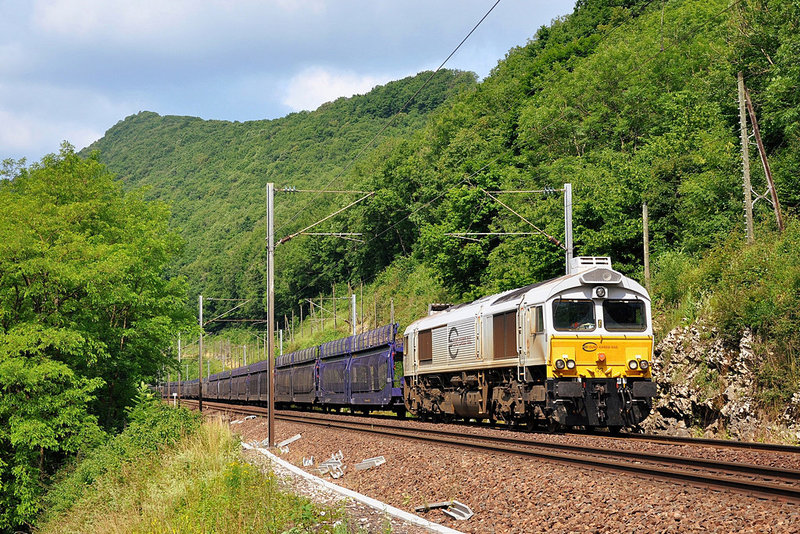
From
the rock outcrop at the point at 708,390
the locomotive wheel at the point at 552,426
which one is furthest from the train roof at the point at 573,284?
the locomotive wheel at the point at 552,426

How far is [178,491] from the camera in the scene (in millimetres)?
14000

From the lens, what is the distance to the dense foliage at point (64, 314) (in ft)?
96.5

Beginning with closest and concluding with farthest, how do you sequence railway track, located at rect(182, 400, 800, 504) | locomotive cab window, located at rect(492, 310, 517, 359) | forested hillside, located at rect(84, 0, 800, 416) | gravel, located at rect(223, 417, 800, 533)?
gravel, located at rect(223, 417, 800, 533), railway track, located at rect(182, 400, 800, 504), locomotive cab window, located at rect(492, 310, 517, 359), forested hillside, located at rect(84, 0, 800, 416)

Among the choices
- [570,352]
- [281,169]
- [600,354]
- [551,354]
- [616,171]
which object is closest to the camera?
[551,354]

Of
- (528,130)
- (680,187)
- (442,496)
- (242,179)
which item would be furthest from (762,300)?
(242,179)

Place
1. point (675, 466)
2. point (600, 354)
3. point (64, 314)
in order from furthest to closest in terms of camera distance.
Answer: point (64, 314)
point (600, 354)
point (675, 466)

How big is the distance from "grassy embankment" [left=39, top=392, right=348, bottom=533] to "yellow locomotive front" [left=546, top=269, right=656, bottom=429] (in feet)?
24.7

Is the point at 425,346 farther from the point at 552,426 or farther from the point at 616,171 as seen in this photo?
the point at 616,171

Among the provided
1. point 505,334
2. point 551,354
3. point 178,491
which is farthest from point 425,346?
point 178,491

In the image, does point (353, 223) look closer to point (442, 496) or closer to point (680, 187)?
point (680, 187)

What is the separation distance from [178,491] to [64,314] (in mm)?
21120

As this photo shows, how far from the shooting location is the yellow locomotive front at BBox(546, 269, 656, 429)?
1756cm

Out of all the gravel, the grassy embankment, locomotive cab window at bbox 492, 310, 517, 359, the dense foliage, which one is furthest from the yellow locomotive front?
the dense foliage

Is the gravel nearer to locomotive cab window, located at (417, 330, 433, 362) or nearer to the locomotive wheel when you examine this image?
the locomotive wheel
